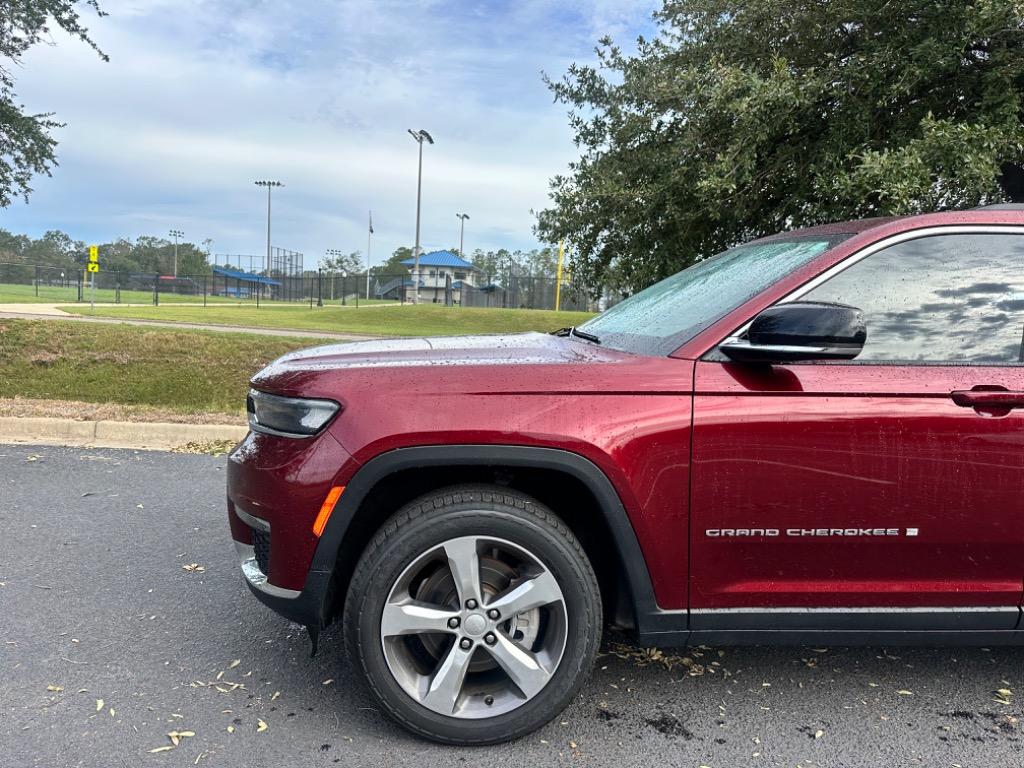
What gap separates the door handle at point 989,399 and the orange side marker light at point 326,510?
6.41 feet

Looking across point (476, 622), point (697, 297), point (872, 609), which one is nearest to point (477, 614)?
point (476, 622)

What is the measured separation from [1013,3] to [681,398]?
707 cm

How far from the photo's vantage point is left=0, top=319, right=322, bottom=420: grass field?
8.73 m

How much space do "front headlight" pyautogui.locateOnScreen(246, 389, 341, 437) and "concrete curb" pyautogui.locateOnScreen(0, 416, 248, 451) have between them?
4.57 meters

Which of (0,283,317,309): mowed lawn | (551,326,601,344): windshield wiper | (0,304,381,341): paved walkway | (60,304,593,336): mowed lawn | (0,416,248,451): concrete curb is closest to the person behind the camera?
(551,326,601,344): windshield wiper

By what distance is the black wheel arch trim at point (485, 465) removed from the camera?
222 centimetres

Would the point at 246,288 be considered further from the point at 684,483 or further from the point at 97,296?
the point at 684,483

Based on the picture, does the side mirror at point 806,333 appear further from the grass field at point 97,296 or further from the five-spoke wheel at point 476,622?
the grass field at point 97,296

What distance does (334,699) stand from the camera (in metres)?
2.62

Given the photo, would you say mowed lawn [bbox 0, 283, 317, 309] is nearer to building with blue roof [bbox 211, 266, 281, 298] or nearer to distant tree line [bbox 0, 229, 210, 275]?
building with blue roof [bbox 211, 266, 281, 298]

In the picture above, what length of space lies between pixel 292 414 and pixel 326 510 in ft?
1.14

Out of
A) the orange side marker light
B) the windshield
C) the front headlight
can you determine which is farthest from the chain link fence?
the orange side marker light

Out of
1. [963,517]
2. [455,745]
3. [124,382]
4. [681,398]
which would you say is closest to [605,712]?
[455,745]

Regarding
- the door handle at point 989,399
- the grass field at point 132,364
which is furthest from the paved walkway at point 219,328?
the door handle at point 989,399
